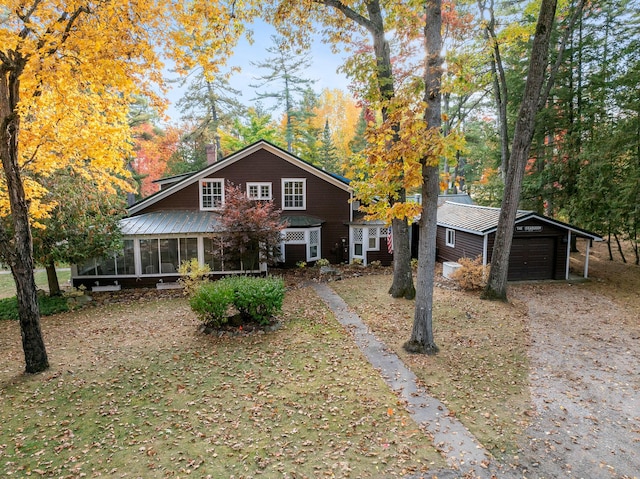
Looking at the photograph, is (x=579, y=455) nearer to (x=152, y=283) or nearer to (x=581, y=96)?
(x=152, y=283)

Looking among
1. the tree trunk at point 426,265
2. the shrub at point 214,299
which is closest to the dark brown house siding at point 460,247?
the tree trunk at point 426,265

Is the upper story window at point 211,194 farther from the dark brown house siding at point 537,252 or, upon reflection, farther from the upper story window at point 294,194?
the dark brown house siding at point 537,252

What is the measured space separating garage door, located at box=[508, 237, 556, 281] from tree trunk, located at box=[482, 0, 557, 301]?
3.88 meters

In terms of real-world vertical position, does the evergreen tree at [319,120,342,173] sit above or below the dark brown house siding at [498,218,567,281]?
above

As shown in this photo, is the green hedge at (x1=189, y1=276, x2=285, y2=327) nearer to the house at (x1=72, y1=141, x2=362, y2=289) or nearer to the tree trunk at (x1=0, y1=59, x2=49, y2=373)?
the tree trunk at (x1=0, y1=59, x2=49, y2=373)

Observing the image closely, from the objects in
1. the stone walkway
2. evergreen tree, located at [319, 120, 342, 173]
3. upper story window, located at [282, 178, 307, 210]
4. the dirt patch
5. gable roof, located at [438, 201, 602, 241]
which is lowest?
the dirt patch

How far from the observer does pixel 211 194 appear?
60.4 ft

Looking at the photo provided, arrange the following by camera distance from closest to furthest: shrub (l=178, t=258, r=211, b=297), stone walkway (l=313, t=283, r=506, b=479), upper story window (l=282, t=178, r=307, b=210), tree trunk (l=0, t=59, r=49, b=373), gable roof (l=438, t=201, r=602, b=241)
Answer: stone walkway (l=313, t=283, r=506, b=479) → tree trunk (l=0, t=59, r=49, b=373) → shrub (l=178, t=258, r=211, b=297) → gable roof (l=438, t=201, r=602, b=241) → upper story window (l=282, t=178, r=307, b=210)

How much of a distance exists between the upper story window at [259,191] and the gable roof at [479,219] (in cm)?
946

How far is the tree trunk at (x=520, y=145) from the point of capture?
11344 millimetres

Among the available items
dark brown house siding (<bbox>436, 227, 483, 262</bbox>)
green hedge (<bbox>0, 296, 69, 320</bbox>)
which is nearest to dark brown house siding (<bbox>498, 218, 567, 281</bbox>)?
dark brown house siding (<bbox>436, 227, 483, 262</bbox>)

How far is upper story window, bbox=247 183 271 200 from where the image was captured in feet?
61.2

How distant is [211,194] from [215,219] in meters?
1.79

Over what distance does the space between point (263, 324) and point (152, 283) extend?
8435mm
